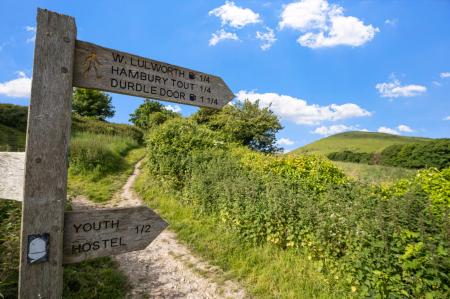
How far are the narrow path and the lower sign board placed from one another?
2.30 metres

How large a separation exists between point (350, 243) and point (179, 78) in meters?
3.26

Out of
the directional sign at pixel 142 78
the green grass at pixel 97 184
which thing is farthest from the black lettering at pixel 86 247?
the green grass at pixel 97 184

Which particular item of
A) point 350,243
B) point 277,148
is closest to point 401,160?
point 277,148

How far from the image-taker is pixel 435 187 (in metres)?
4.93

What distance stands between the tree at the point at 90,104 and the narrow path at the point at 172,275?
3443 cm

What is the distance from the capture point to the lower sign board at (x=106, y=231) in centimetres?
193

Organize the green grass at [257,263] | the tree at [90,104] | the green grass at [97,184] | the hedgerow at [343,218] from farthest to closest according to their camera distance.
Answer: the tree at [90,104] < the green grass at [97,184] < the green grass at [257,263] < the hedgerow at [343,218]

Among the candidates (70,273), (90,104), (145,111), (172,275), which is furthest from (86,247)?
(145,111)

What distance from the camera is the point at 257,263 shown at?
4.70 m

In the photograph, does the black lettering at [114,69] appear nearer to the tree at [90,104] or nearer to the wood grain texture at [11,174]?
the wood grain texture at [11,174]

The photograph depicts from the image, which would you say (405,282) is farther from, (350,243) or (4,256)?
(4,256)

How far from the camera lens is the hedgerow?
3.13 meters

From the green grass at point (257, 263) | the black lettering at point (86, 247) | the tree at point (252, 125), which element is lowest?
the green grass at point (257, 263)

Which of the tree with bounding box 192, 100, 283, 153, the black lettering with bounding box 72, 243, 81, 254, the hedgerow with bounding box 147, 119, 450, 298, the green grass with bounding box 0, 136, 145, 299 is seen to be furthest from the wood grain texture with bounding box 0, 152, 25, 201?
the tree with bounding box 192, 100, 283, 153
